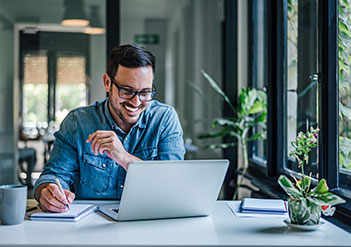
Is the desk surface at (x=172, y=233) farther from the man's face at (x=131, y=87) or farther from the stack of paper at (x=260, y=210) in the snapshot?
the man's face at (x=131, y=87)

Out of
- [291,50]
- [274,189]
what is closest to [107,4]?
[291,50]

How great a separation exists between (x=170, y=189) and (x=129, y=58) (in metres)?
0.83

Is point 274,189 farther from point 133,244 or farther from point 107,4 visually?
point 107,4

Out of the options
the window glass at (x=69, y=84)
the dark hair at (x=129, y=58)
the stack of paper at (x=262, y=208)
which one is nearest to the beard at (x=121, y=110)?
the dark hair at (x=129, y=58)

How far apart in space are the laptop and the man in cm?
54

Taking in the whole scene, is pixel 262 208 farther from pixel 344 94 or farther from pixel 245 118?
pixel 245 118

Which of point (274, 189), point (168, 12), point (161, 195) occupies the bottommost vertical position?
point (274, 189)

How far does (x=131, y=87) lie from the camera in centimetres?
209

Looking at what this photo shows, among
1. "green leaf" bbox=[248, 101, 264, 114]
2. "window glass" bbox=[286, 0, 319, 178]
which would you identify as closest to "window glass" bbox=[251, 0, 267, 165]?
"green leaf" bbox=[248, 101, 264, 114]

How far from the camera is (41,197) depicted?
5.56ft

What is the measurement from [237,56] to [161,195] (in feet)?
8.93

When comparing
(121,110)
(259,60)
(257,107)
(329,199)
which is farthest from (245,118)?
(329,199)

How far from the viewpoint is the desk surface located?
130 cm

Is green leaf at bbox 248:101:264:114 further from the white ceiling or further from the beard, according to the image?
the beard
